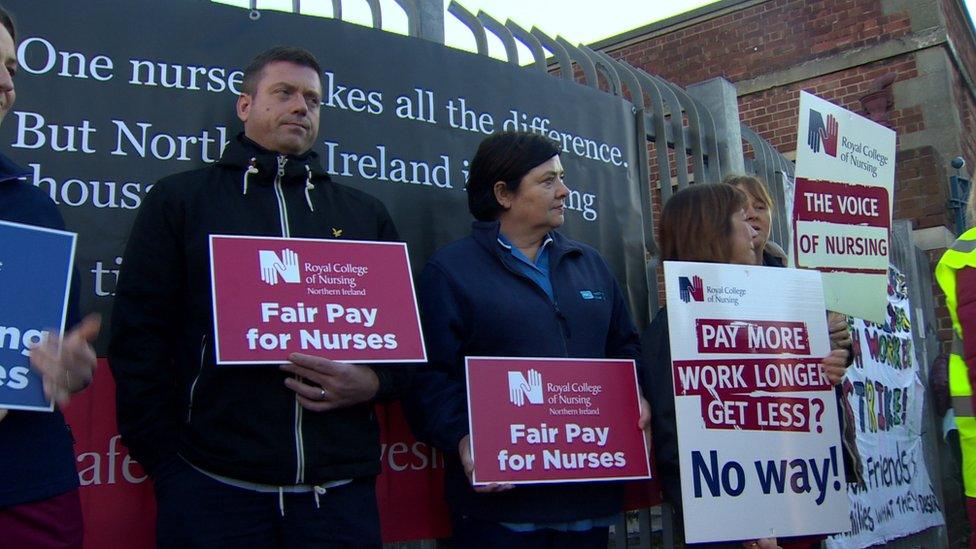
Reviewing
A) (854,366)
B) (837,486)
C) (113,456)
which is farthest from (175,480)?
(854,366)

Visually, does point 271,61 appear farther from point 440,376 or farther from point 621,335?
point 621,335

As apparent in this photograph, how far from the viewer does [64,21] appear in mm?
2797

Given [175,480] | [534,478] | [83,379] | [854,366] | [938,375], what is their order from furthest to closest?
[938,375], [854,366], [534,478], [175,480], [83,379]

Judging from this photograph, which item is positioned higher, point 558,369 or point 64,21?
point 64,21

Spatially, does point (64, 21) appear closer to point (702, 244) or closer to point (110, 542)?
point (110, 542)

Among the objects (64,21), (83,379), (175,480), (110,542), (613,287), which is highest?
(64,21)

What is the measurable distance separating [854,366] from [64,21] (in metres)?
4.60

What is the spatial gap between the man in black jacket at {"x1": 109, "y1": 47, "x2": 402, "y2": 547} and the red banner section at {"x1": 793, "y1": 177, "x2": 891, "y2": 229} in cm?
171

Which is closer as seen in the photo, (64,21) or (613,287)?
(64,21)

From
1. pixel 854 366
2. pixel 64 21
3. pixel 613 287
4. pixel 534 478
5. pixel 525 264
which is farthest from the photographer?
pixel 854 366

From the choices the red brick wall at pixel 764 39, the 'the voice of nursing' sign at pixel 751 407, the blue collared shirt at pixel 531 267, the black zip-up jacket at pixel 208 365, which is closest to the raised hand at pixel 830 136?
the 'the voice of nursing' sign at pixel 751 407

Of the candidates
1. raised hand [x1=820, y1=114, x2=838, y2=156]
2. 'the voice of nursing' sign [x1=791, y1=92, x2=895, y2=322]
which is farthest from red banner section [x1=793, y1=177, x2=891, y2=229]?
raised hand [x1=820, y1=114, x2=838, y2=156]

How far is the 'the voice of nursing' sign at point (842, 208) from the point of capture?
126 inches

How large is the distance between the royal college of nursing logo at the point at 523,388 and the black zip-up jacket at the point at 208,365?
365 millimetres
